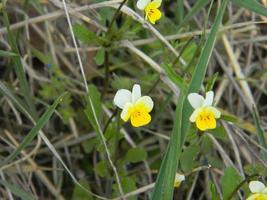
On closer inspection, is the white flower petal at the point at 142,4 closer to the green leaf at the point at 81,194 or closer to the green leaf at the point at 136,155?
the green leaf at the point at 136,155

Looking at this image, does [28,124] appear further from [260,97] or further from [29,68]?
[260,97]

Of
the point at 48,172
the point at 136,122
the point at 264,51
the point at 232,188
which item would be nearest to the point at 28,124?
the point at 48,172

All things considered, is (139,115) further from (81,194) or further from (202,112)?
(81,194)

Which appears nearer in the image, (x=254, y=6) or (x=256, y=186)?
A: (x=256, y=186)

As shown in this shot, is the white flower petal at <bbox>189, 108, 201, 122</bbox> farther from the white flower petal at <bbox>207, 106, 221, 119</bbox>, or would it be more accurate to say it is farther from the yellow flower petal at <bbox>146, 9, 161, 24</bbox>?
the yellow flower petal at <bbox>146, 9, 161, 24</bbox>

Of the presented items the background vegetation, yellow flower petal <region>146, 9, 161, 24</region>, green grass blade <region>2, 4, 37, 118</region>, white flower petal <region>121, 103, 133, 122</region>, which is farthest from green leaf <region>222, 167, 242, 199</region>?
green grass blade <region>2, 4, 37, 118</region>

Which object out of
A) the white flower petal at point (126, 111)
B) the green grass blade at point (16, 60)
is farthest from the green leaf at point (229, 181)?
the green grass blade at point (16, 60)

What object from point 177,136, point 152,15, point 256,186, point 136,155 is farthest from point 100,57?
point 256,186
